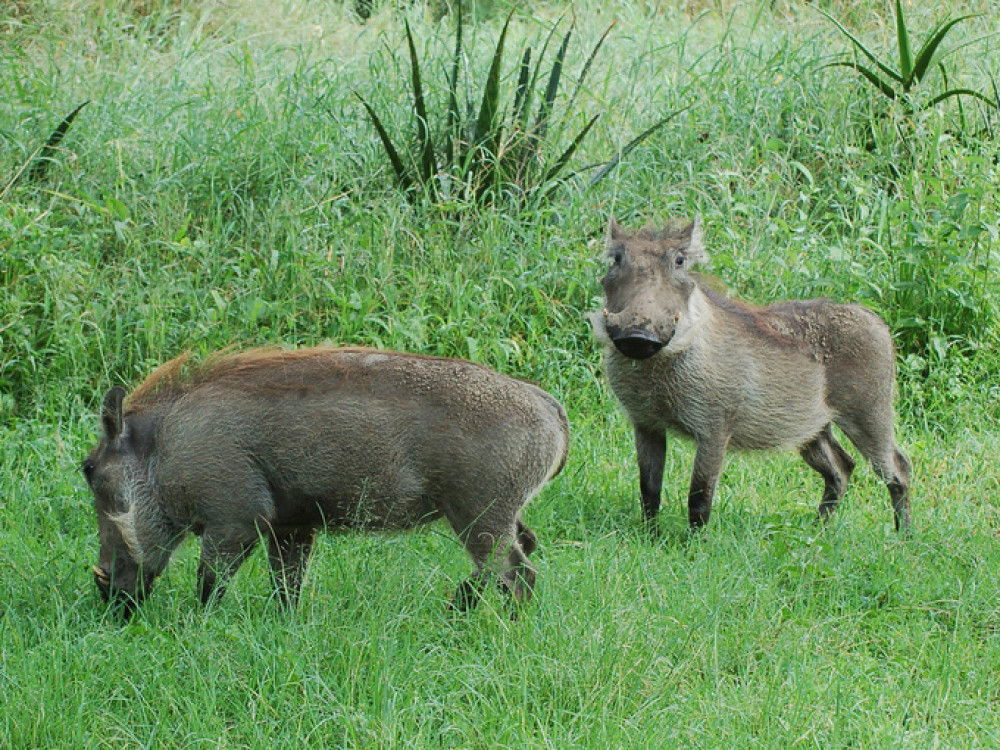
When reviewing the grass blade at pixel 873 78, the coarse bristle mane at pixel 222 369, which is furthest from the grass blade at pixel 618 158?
the coarse bristle mane at pixel 222 369

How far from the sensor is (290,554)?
147 inches

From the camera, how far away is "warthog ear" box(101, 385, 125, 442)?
3.47 m

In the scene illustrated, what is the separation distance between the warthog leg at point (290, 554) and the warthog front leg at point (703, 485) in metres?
1.43

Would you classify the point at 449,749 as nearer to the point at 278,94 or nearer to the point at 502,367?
the point at 502,367

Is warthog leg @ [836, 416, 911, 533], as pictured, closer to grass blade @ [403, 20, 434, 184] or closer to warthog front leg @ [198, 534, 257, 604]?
warthog front leg @ [198, 534, 257, 604]

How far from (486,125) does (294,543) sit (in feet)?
10.7

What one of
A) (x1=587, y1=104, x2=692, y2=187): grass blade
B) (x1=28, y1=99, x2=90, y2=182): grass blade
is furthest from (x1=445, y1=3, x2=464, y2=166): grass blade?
(x1=28, y1=99, x2=90, y2=182): grass blade

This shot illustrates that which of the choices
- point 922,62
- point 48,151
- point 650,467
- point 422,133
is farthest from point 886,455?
point 48,151

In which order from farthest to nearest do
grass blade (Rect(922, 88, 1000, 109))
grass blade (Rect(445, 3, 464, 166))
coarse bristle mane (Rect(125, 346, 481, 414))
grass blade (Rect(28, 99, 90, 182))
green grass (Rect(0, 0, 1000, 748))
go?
grass blade (Rect(922, 88, 1000, 109)), grass blade (Rect(445, 3, 464, 166)), grass blade (Rect(28, 99, 90, 182)), coarse bristle mane (Rect(125, 346, 481, 414)), green grass (Rect(0, 0, 1000, 748))

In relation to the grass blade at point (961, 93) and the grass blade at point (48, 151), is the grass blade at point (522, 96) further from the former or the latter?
the grass blade at point (961, 93)

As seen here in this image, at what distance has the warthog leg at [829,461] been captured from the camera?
4.87 meters

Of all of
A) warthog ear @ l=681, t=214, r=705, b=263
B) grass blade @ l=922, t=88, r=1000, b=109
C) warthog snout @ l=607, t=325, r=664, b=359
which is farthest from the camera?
grass blade @ l=922, t=88, r=1000, b=109

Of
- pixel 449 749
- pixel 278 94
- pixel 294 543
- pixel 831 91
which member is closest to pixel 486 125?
pixel 278 94

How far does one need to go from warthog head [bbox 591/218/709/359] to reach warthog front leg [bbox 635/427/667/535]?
42cm
